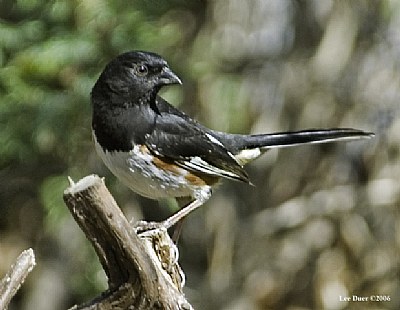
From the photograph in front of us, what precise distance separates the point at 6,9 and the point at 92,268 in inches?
60.6

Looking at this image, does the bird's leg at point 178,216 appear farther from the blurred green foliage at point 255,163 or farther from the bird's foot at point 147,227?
the blurred green foliage at point 255,163

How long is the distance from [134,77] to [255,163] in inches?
107

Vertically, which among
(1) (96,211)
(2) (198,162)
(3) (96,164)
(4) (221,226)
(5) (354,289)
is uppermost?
(1) (96,211)

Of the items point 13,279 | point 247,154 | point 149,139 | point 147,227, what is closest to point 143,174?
point 149,139

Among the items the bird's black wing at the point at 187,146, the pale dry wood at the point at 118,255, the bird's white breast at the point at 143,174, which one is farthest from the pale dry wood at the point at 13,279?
the bird's black wing at the point at 187,146

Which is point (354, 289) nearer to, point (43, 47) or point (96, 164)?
point (96, 164)

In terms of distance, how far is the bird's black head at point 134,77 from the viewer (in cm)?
389

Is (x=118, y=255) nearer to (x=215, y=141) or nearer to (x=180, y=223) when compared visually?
(x=180, y=223)

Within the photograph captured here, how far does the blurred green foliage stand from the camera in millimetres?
5121

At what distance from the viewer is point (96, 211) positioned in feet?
9.68

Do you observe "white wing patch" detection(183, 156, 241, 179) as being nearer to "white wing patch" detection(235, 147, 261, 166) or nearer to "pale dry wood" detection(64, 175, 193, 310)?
"white wing patch" detection(235, 147, 261, 166)

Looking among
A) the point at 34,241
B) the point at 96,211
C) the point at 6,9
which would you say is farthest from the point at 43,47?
the point at 96,211

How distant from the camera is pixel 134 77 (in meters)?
3.90

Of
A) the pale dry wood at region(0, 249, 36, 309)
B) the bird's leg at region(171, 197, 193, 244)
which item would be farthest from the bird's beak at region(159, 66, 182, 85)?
the pale dry wood at region(0, 249, 36, 309)
